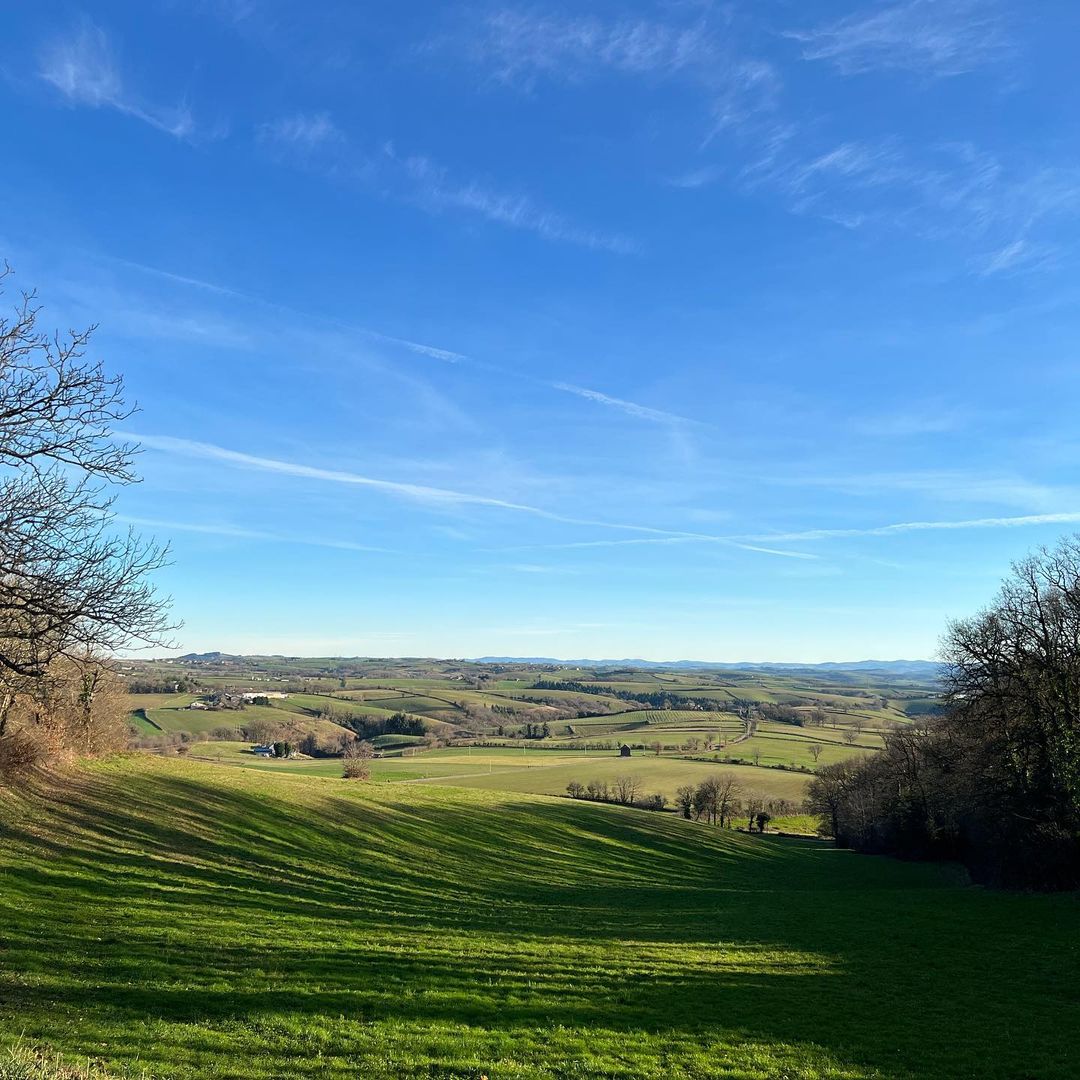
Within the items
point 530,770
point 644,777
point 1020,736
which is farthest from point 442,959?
point 530,770

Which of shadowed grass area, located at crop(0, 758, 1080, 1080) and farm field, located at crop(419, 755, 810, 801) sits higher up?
shadowed grass area, located at crop(0, 758, 1080, 1080)

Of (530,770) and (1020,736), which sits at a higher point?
(1020,736)

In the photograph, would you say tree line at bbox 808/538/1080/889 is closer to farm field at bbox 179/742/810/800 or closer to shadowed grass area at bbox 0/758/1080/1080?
shadowed grass area at bbox 0/758/1080/1080

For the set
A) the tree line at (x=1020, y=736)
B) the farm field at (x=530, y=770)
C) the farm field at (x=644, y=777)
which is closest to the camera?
the tree line at (x=1020, y=736)

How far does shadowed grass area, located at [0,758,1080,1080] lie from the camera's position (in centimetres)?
1421

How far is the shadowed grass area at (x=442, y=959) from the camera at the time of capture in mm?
14211

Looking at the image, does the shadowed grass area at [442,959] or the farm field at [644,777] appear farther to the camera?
the farm field at [644,777]

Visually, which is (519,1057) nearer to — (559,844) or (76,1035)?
(76,1035)

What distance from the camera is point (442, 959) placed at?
2094 centimetres

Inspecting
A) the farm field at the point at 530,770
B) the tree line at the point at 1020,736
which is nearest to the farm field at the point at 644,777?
the farm field at the point at 530,770

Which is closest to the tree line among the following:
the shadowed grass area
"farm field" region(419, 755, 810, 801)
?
the shadowed grass area

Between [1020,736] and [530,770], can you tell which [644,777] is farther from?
Result: [1020,736]

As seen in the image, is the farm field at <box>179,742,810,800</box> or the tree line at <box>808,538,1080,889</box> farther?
the farm field at <box>179,742,810,800</box>

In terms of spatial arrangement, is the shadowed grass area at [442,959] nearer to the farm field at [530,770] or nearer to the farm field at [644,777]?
the farm field at [644,777]
